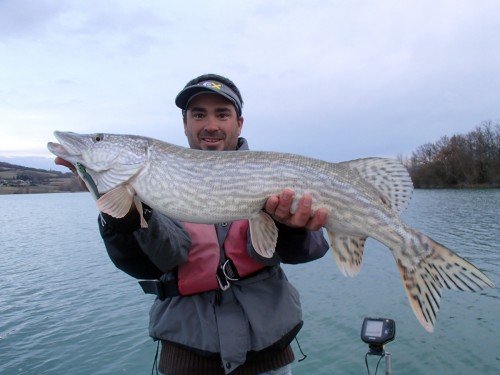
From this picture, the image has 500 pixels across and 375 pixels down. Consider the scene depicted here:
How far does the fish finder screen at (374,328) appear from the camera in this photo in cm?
429

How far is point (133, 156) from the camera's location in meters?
3.30

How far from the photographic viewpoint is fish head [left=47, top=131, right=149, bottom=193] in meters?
3.24

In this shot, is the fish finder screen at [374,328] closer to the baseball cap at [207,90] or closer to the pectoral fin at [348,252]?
the pectoral fin at [348,252]

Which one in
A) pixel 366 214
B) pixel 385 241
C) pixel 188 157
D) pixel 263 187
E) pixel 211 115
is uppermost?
pixel 211 115

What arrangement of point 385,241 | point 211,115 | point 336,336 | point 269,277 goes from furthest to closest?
point 336,336 < point 211,115 < point 269,277 < point 385,241

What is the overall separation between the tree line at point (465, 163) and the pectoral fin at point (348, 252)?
2500 inches

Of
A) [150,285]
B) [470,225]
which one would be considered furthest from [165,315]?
[470,225]

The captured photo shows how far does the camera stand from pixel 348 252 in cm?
313

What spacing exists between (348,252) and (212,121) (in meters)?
1.63

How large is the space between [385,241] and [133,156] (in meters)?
2.03

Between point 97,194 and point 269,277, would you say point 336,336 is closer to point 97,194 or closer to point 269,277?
point 269,277

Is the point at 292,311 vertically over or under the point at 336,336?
over

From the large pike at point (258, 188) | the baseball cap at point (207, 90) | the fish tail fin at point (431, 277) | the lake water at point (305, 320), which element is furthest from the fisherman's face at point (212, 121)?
the lake water at point (305, 320)

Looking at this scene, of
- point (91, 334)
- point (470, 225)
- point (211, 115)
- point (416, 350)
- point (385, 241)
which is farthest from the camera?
point (470, 225)
